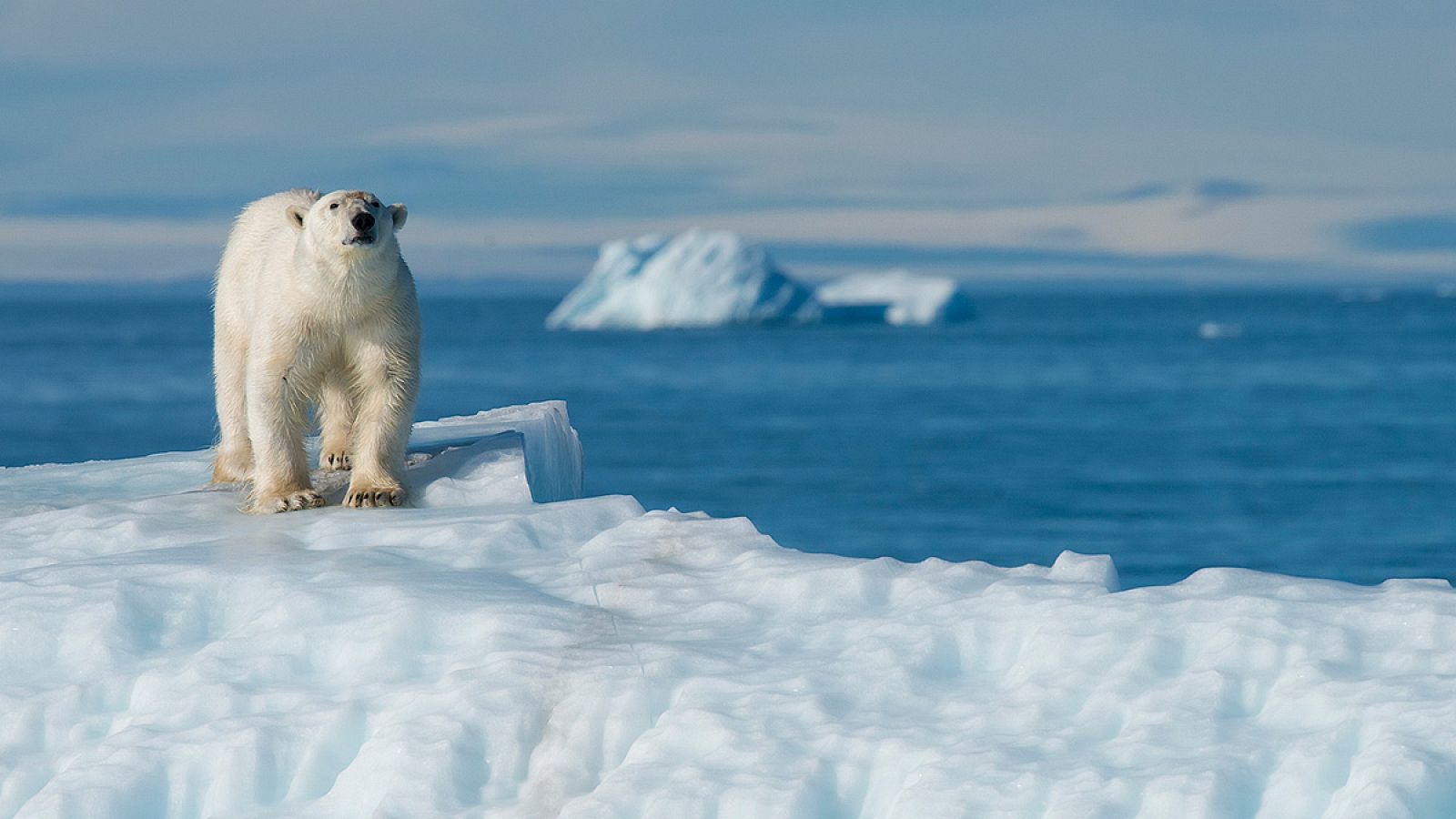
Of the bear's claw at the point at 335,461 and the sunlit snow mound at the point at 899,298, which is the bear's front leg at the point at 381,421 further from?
the sunlit snow mound at the point at 899,298

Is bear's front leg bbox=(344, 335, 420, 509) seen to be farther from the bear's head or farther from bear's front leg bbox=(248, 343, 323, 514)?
the bear's head

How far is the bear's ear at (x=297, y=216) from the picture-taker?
4.79 m

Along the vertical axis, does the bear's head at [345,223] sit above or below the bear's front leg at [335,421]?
above

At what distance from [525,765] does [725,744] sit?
451 mm

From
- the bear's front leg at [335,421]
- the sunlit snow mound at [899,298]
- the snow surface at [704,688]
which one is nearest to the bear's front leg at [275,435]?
the bear's front leg at [335,421]

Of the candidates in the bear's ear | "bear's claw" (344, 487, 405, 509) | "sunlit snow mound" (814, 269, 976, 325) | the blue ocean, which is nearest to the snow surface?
"bear's claw" (344, 487, 405, 509)

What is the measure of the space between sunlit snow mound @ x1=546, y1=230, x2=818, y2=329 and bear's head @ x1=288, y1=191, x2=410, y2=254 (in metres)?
42.0

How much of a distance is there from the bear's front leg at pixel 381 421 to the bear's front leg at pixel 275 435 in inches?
7.4

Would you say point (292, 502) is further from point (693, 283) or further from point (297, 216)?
point (693, 283)

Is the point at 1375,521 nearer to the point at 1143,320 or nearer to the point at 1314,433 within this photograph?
the point at 1314,433

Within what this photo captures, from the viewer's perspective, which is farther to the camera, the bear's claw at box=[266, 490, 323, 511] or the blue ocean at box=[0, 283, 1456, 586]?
the blue ocean at box=[0, 283, 1456, 586]

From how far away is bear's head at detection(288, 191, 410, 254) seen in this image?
4594 millimetres

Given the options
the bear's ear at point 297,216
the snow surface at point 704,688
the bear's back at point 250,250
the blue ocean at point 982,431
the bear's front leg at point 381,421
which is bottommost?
the blue ocean at point 982,431

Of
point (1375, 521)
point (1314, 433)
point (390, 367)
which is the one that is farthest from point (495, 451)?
point (1314, 433)
